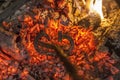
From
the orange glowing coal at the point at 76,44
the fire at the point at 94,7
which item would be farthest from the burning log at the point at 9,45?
the fire at the point at 94,7

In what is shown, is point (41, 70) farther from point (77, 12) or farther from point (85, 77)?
point (77, 12)

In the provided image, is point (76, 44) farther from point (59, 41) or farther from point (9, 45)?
point (9, 45)

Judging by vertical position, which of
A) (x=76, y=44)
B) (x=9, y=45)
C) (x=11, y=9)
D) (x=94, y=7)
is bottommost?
(x=76, y=44)

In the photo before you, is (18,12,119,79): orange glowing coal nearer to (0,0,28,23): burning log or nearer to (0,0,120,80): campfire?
(0,0,120,80): campfire

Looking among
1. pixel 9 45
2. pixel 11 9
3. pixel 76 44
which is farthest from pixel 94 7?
pixel 9 45

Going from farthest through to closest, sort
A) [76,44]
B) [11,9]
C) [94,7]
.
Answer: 1. [94,7]
2. [11,9]
3. [76,44]

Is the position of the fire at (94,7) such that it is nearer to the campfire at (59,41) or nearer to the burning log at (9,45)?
the campfire at (59,41)

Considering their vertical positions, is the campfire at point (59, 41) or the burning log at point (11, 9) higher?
the burning log at point (11, 9)

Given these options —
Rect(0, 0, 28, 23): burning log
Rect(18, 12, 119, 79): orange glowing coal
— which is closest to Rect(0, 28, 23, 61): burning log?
Rect(18, 12, 119, 79): orange glowing coal

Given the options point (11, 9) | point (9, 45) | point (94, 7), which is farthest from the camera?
point (94, 7)
